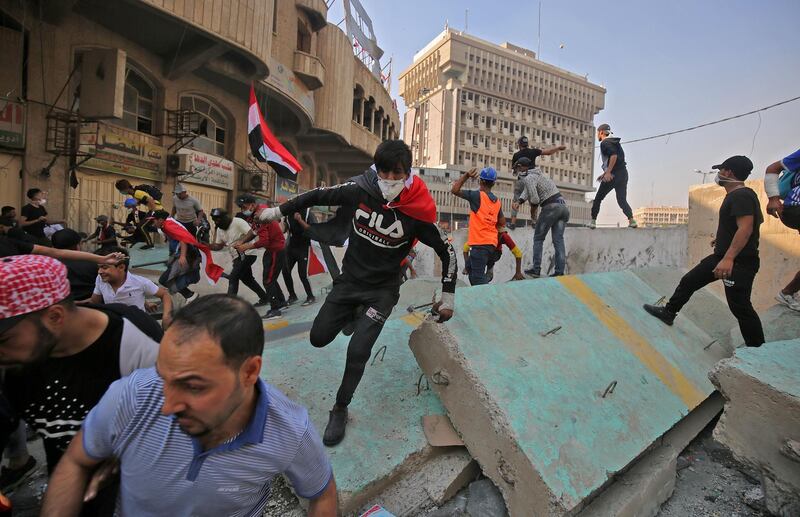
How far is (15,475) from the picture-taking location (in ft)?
7.38

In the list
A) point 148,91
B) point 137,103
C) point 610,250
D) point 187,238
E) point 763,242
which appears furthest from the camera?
point 148,91

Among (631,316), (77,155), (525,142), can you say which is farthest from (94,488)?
(77,155)

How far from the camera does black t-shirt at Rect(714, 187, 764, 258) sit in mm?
3256

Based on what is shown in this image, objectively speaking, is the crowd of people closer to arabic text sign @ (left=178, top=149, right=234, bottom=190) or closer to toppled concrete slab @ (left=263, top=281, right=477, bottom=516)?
toppled concrete slab @ (left=263, top=281, right=477, bottom=516)

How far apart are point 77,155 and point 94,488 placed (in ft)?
38.2

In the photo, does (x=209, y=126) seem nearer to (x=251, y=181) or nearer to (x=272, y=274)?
(x=251, y=181)

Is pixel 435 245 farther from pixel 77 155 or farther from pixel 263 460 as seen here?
pixel 77 155

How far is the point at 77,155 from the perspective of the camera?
32.6 feet

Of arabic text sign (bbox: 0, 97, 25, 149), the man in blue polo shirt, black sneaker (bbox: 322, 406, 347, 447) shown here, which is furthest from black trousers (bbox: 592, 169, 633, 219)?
arabic text sign (bbox: 0, 97, 25, 149)

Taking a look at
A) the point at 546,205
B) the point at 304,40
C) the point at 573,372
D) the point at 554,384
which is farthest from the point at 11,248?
the point at 304,40

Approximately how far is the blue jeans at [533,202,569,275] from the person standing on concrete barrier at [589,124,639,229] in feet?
3.85

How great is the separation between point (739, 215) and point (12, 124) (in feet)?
42.9

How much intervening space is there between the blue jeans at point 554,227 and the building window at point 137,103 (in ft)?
39.3

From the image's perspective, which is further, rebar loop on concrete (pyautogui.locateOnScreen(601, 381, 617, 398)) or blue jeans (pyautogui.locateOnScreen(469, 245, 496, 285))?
blue jeans (pyautogui.locateOnScreen(469, 245, 496, 285))
